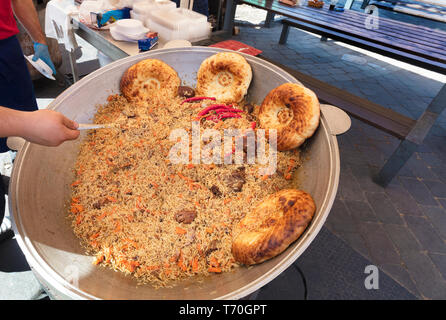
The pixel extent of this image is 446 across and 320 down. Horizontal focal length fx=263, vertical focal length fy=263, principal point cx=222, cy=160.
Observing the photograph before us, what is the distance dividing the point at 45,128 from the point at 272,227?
1.00m

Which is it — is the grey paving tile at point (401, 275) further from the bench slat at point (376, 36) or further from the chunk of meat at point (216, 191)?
the bench slat at point (376, 36)

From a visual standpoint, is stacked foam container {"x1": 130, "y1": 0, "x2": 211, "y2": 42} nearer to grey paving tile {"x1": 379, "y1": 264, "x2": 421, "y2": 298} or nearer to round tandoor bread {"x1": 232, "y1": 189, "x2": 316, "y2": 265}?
round tandoor bread {"x1": 232, "y1": 189, "x2": 316, "y2": 265}

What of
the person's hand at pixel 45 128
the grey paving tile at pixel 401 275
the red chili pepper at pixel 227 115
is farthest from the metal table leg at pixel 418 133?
the person's hand at pixel 45 128

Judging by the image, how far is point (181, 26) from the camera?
241cm

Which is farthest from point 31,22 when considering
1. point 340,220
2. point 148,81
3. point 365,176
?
point 365,176

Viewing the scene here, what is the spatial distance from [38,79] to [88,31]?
1.97 meters

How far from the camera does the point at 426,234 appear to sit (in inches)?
103

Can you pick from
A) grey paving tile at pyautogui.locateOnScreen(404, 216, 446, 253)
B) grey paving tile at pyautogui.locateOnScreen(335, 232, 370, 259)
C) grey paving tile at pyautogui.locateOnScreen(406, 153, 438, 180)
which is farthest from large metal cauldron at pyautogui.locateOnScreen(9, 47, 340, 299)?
grey paving tile at pyautogui.locateOnScreen(406, 153, 438, 180)

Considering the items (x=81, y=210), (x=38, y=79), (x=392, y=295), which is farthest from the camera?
(x=38, y=79)

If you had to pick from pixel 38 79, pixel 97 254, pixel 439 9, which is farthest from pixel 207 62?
pixel 439 9

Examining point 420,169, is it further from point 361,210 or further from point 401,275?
point 401,275

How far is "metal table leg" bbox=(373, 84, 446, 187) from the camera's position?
2.69 meters

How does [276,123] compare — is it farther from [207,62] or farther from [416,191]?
[416,191]

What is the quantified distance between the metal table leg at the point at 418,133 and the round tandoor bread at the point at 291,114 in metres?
1.97
